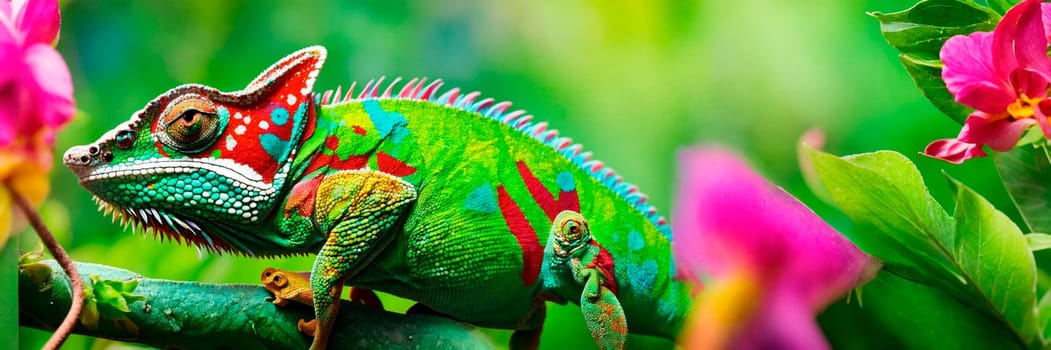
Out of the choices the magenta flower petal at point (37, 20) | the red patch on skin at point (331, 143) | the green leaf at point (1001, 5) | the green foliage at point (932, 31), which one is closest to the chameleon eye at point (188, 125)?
the red patch on skin at point (331, 143)

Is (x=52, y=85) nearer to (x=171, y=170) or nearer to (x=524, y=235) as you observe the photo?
(x=171, y=170)

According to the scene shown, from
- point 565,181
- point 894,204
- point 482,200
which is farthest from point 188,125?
point 894,204

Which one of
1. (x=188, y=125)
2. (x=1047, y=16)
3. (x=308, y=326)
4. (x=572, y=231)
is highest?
(x=1047, y=16)

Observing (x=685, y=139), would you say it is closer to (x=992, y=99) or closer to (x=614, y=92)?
(x=614, y=92)

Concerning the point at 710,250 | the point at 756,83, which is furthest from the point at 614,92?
the point at 710,250

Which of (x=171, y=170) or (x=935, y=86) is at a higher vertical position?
(x=935, y=86)

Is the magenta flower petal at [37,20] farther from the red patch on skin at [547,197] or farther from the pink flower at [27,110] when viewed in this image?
the red patch on skin at [547,197]

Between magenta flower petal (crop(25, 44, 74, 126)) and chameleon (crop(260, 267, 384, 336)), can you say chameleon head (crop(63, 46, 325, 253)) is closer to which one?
chameleon (crop(260, 267, 384, 336))

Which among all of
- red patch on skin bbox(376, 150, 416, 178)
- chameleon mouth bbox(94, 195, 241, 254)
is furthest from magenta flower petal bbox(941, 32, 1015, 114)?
chameleon mouth bbox(94, 195, 241, 254)
